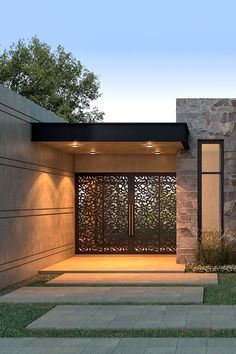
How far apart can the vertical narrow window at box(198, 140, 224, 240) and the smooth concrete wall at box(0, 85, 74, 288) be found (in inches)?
139

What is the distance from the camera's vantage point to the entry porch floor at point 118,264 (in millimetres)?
14475

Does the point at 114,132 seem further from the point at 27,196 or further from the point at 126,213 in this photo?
the point at 126,213

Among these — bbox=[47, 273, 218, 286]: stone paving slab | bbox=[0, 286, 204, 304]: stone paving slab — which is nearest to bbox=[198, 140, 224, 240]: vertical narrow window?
bbox=[47, 273, 218, 286]: stone paving slab

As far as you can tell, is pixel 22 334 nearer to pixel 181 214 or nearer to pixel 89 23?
pixel 181 214

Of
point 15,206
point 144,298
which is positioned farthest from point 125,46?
point 144,298

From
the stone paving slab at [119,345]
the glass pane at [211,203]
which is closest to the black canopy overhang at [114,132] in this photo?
the glass pane at [211,203]

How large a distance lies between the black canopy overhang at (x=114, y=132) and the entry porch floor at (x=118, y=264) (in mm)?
2842

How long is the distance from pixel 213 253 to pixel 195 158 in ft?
7.49

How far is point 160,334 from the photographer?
7.57 metres

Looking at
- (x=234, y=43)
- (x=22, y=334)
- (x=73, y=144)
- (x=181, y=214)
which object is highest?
(x=234, y=43)

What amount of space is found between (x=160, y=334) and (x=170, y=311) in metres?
1.62

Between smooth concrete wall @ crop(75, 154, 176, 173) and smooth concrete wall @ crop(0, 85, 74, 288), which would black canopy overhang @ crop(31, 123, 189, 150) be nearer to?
smooth concrete wall @ crop(0, 85, 74, 288)

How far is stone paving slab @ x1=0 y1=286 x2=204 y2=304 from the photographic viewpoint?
10.2m

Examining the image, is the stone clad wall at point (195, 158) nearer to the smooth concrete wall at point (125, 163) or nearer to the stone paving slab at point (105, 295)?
the smooth concrete wall at point (125, 163)
